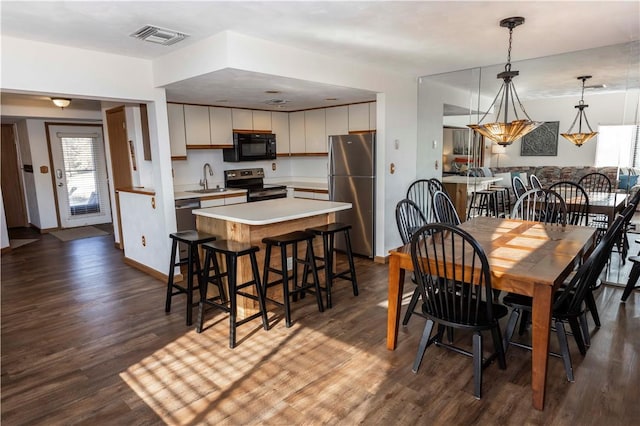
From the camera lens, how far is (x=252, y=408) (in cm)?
215

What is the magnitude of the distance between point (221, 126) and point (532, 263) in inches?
171

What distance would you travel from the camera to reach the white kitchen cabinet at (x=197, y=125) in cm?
504

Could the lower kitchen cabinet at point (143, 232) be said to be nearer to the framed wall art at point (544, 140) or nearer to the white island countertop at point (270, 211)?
the white island countertop at point (270, 211)

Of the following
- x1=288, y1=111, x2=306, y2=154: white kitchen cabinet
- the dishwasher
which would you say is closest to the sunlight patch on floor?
the dishwasher

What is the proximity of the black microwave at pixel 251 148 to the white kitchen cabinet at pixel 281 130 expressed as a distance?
186mm

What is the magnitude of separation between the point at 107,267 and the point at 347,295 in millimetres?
3067

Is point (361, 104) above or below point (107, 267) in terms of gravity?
above

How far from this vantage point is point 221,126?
542cm

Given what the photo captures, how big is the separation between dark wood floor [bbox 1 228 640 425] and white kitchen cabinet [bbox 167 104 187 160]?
2.04 meters

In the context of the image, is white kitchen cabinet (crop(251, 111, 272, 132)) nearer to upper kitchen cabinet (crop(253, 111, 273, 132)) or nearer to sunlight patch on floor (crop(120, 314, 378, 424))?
upper kitchen cabinet (crop(253, 111, 273, 132))

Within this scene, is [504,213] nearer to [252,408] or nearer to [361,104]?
[361,104]

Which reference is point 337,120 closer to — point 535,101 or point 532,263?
point 535,101

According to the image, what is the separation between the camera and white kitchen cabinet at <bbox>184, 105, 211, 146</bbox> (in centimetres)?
504

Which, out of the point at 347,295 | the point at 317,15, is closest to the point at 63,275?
the point at 347,295
